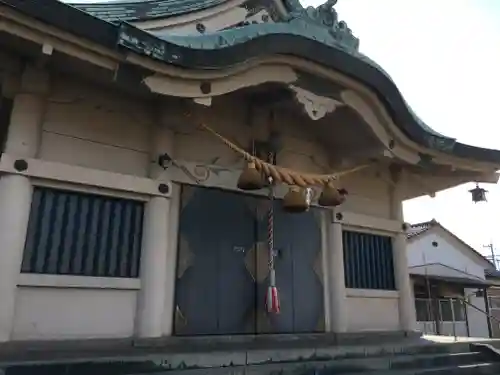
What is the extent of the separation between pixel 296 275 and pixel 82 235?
258cm

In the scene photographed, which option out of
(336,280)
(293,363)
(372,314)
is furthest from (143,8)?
(372,314)

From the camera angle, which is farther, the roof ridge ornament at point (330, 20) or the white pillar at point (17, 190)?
the roof ridge ornament at point (330, 20)

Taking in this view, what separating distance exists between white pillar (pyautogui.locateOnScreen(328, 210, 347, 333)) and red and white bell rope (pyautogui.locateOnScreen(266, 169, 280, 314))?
94cm

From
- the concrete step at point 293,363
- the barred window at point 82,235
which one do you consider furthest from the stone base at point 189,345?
the barred window at point 82,235

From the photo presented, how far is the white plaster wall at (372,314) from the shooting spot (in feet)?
19.6

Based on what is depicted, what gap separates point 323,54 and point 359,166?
1.90m

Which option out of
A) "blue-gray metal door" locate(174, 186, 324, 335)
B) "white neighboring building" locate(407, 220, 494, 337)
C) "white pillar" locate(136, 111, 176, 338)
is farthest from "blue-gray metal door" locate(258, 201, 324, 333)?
"white neighboring building" locate(407, 220, 494, 337)

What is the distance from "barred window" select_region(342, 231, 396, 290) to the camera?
620cm

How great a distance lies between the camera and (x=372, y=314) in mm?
6219

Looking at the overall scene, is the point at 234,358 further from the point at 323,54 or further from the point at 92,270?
the point at 323,54

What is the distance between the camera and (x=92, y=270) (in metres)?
4.26

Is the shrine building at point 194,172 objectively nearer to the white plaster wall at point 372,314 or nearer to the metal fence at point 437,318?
the white plaster wall at point 372,314

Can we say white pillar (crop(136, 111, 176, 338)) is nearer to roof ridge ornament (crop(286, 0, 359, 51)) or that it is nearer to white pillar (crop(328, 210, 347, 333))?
roof ridge ornament (crop(286, 0, 359, 51))

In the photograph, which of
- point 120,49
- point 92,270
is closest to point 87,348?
point 92,270
